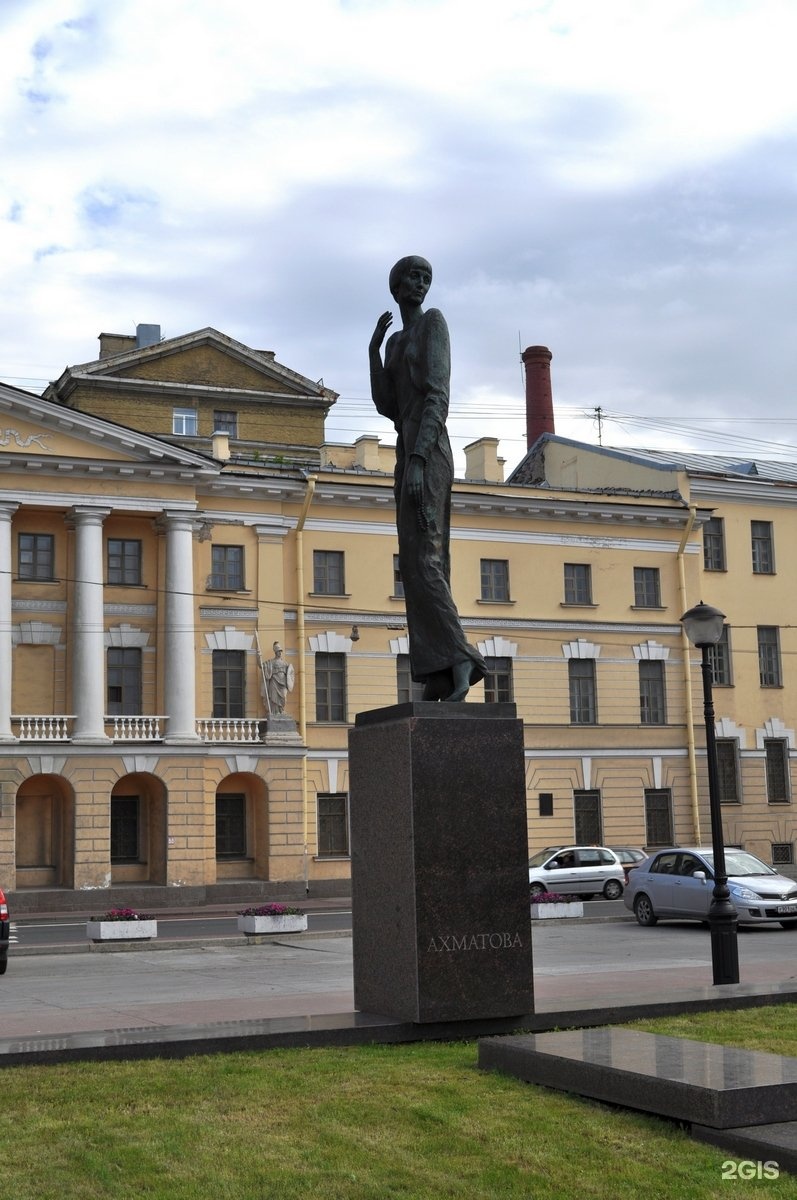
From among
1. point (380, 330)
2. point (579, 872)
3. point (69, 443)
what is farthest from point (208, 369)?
point (380, 330)

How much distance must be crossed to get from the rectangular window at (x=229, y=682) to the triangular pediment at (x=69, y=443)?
17.5ft

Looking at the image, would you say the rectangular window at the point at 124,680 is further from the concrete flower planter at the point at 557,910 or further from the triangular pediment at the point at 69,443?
the concrete flower planter at the point at 557,910

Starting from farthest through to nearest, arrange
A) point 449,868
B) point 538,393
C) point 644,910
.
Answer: point 538,393 → point 644,910 → point 449,868

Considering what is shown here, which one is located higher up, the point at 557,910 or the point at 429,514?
the point at 429,514

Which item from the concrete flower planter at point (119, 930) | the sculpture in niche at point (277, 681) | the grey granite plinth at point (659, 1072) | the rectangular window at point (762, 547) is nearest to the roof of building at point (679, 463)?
the rectangular window at point (762, 547)

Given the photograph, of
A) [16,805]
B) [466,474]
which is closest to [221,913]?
[16,805]

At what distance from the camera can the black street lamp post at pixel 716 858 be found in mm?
14164

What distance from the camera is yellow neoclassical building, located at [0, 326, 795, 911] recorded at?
38344 mm

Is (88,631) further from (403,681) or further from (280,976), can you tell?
(280,976)

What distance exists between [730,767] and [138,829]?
62.5ft

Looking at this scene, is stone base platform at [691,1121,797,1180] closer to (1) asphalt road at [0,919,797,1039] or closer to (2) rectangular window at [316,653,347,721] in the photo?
(1) asphalt road at [0,919,797,1039]

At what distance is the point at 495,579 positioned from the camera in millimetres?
43906

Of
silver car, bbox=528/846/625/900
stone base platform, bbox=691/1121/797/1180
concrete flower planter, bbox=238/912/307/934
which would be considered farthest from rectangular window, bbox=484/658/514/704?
stone base platform, bbox=691/1121/797/1180

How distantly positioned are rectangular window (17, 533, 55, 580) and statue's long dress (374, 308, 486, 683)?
3007 centimetres
